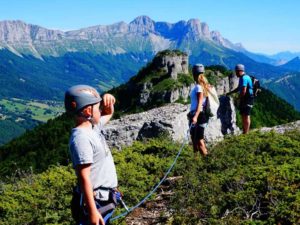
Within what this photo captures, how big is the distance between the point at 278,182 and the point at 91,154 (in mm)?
5382

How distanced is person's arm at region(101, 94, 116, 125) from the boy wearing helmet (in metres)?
0.82

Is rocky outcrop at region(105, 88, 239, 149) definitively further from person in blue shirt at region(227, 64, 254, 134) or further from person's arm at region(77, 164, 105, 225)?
person's arm at region(77, 164, 105, 225)

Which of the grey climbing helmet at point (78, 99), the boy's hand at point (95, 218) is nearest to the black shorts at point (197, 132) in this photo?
the grey climbing helmet at point (78, 99)

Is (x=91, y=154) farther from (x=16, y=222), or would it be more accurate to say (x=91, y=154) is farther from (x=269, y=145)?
(x=269, y=145)

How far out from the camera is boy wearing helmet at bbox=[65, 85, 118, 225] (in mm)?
5719

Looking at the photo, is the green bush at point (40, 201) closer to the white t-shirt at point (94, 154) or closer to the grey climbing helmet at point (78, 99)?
the white t-shirt at point (94, 154)

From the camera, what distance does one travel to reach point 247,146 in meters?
13.6

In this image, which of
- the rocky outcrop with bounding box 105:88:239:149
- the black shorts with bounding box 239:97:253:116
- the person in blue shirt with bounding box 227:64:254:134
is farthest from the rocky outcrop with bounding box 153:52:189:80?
the person in blue shirt with bounding box 227:64:254:134

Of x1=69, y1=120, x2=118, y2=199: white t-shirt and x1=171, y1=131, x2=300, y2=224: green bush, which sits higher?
x1=69, y1=120, x2=118, y2=199: white t-shirt

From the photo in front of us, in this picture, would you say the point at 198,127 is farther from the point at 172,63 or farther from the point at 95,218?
the point at 172,63

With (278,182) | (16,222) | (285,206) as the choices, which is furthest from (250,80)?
(16,222)

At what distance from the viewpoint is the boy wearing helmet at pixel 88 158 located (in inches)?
225

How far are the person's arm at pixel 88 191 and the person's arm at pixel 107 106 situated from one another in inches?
59.8

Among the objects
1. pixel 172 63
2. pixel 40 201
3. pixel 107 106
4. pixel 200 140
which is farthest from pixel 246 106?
pixel 172 63
